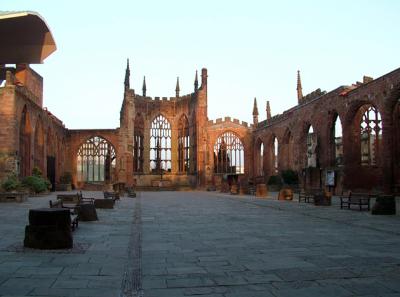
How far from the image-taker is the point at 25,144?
29.1 m

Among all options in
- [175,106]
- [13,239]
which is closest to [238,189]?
[175,106]

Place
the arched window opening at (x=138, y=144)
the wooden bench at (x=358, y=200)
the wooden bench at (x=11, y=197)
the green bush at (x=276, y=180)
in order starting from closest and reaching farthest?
the wooden bench at (x=358, y=200), the wooden bench at (x=11, y=197), the green bush at (x=276, y=180), the arched window opening at (x=138, y=144)

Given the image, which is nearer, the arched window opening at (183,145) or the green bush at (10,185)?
the green bush at (10,185)

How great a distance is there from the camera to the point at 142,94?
47844 millimetres

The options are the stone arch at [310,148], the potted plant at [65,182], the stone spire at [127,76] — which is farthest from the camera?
the stone spire at [127,76]

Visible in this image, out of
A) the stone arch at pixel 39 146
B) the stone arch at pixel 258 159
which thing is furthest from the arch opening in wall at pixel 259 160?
the stone arch at pixel 39 146

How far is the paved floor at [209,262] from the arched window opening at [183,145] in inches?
1388

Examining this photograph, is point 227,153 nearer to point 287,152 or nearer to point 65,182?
point 287,152

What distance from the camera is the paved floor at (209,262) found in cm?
470

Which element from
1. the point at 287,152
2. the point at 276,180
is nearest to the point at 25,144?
the point at 276,180

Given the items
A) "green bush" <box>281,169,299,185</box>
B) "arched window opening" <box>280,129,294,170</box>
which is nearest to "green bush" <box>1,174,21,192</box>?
"green bush" <box>281,169,299,185</box>

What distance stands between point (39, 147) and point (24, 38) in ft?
35.7

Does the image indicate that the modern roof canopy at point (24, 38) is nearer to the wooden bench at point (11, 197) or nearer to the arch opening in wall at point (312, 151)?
the wooden bench at point (11, 197)

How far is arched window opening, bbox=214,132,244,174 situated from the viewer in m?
46.4
